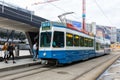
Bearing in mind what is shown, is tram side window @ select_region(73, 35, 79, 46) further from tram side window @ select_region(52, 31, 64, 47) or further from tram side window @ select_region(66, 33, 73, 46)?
tram side window @ select_region(52, 31, 64, 47)

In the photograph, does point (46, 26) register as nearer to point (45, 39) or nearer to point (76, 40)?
point (45, 39)

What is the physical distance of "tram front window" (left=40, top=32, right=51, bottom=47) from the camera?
15.7m

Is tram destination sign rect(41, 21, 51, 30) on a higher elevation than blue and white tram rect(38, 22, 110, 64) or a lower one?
higher

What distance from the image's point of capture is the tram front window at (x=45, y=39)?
15.7 m

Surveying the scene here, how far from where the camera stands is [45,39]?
15992 millimetres

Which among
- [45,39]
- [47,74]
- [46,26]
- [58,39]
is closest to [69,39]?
[58,39]

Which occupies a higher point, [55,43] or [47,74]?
[55,43]

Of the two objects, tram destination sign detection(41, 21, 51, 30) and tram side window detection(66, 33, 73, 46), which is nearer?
tram destination sign detection(41, 21, 51, 30)

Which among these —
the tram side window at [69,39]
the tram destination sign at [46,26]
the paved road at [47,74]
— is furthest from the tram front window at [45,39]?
the paved road at [47,74]

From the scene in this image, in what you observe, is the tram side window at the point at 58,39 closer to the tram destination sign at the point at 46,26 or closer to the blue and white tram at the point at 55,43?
the blue and white tram at the point at 55,43

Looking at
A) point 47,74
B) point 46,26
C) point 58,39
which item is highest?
point 46,26

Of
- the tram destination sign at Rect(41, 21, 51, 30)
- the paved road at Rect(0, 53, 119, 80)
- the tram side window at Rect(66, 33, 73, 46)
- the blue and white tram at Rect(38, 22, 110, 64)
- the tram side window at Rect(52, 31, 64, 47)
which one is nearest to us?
the paved road at Rect(0, 53, 119, 80)

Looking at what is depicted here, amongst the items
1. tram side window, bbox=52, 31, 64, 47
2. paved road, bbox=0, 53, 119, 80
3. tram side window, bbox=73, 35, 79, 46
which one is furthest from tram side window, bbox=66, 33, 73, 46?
paved road, bbox=0, 53, 119, 80

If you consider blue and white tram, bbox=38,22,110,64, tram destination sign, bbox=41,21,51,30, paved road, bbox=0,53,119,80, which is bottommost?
paved road, bbox=0,53,119,80
